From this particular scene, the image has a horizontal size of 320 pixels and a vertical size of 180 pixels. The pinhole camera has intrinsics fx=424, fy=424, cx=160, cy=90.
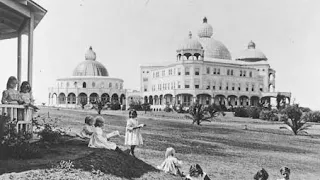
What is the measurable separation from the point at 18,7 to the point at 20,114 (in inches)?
125

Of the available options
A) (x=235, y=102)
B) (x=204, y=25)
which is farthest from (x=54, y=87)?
(x=235, y=102)

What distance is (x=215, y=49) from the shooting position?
9712 cm

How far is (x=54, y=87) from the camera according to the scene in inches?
4198

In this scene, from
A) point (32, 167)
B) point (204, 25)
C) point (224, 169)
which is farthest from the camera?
point (204, 25)

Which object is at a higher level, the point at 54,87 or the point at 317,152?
the point at 54,87

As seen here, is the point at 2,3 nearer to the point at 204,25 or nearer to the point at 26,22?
the point at 26,22

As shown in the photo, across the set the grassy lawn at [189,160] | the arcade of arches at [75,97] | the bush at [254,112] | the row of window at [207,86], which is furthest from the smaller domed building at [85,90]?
the grassy lawn at [189,160]

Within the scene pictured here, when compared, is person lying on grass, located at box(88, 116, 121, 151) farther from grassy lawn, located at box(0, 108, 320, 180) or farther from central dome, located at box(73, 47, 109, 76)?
central dome, located at box(73, 47, 109, 76)

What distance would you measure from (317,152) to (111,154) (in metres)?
13.5

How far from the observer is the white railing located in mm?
11706

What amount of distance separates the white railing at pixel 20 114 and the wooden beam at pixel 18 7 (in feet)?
9.30

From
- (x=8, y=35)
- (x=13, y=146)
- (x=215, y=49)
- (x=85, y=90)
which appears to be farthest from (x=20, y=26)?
(x=85, y=90)

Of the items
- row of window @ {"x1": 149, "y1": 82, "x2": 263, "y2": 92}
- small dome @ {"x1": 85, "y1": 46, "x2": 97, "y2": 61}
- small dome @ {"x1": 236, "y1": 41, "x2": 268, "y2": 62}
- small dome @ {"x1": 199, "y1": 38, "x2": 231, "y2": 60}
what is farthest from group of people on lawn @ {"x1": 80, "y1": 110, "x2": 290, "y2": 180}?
small dome @ {"x1": 85, "y1": 46, "x2": 97, "y2": 61}

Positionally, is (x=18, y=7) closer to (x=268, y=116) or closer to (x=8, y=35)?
(x=8, y=35)
